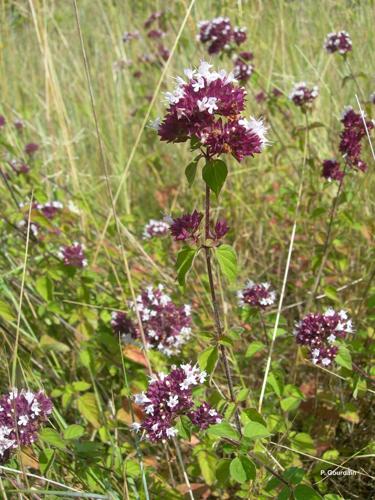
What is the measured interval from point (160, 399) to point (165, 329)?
0.45 metres

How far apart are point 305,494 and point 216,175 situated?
757 millimetres

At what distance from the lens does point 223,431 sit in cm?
115

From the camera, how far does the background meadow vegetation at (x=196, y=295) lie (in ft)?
4.91

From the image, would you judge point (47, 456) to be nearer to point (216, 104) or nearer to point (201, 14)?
point (216, 104)

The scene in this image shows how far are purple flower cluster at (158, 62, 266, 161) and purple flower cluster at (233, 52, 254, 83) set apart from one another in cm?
157

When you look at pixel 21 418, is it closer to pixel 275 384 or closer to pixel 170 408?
pixel 170 408

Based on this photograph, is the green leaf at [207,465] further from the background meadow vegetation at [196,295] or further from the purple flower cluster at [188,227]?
the purple flower cluster at [188,227]

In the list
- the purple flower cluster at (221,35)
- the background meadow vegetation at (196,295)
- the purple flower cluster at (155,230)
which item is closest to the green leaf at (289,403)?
the background meadow vegetation at (196,295)

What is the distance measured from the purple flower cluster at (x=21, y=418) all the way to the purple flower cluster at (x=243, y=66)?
1935 millimetres

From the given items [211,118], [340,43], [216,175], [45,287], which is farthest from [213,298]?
[340,43]

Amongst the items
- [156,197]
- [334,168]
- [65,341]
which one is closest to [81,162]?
[156,197]

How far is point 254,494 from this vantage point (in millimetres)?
1433

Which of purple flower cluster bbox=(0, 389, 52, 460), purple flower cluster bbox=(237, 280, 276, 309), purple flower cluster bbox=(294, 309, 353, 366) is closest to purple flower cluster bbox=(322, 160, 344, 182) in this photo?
purple flower cluster bbox=(237, 280, 276, 309)

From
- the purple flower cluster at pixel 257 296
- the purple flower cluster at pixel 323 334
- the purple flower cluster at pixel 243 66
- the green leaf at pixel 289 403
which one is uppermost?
the purple flower cluster at pixel 243 66
